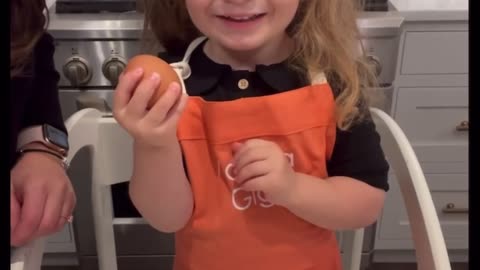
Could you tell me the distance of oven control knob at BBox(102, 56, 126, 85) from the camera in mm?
1043

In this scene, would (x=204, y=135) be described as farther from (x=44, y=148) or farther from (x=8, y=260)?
(x=8, y=260)

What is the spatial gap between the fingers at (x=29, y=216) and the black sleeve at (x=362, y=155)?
35cm

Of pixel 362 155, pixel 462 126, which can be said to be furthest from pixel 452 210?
pixel 362 155

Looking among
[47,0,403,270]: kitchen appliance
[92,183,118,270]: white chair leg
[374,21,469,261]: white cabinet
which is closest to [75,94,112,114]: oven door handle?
[47,0,403,270]: kitchen appliance

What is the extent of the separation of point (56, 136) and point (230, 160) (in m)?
0.20

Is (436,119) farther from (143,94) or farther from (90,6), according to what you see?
(143,94)

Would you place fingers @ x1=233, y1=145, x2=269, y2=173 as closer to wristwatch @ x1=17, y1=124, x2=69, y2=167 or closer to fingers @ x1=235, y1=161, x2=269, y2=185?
fingers @ x1=235, y1=161, x2=269, y2=185

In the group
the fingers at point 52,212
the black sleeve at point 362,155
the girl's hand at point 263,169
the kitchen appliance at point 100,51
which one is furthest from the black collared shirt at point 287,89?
the kitchen appliance at point 100,51

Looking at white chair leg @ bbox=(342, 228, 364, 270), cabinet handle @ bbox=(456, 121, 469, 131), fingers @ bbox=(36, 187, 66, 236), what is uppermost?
fingers @ bbox=(36, 187, 66, 236)

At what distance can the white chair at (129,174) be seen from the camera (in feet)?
2.10

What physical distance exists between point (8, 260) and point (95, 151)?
328 mm

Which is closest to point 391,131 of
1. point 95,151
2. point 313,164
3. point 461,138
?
point 313,164

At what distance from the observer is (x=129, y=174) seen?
2.65ft

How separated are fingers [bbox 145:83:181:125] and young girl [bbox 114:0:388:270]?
0.37 feet
